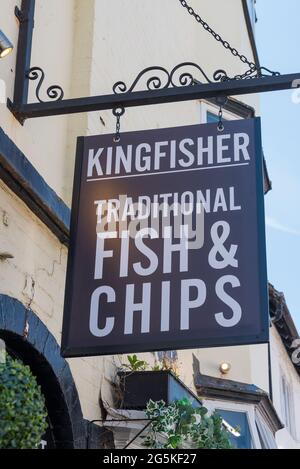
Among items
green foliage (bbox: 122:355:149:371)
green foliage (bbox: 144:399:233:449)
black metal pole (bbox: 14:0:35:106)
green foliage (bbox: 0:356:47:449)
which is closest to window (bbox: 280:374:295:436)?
green foliage (bbox: 122:355:149:371)

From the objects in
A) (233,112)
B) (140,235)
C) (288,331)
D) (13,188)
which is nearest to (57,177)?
(13,188)

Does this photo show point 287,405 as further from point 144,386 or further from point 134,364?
point 144,386

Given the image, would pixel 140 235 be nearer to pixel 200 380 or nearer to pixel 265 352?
pixel 200 380

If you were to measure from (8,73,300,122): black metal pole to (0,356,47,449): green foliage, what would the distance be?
2138 mm

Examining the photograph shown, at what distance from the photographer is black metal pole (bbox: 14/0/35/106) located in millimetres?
6523

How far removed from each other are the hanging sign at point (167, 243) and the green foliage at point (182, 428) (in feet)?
5.13

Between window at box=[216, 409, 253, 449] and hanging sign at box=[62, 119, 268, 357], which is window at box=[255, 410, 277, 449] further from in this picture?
hanging sign at box=[62, 119, 268, 357]

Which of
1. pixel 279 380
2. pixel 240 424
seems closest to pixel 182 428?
pixel 240 424

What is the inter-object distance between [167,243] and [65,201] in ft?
6.17

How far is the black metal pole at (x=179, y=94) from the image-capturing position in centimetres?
604

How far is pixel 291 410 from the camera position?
57.8 feet

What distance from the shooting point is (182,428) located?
685cm
